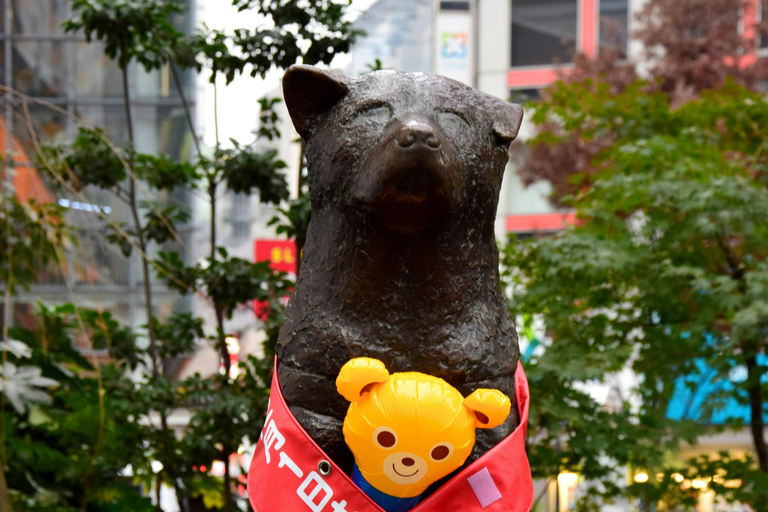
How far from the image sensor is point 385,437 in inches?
55.1

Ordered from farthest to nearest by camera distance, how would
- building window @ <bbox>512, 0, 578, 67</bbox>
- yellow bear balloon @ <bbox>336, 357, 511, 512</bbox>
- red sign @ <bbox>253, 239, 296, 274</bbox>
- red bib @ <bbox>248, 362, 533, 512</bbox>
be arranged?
1. building window @ <bbox>512, 0, 578, 67</bbox>
2. red sign @ <bbox>253, 239, 296, 274</bbox>
3. red bib @ <bbox>248, 362, 533, 512</bbox>
4. yellow bear balloon @ <bbox>336, 357, 511, 512</bbox>

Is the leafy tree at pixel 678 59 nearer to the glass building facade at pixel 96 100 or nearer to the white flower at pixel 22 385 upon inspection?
the glass building facade at pixel 96 100

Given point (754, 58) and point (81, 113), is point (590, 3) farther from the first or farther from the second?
point (81, 113)

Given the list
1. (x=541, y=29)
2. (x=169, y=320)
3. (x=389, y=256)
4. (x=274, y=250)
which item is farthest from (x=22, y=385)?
(x=541, y=29)

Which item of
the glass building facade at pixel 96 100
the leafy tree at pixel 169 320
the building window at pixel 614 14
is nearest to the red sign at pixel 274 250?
the glass building facade at pixel 96 100

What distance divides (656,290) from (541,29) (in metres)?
8.72

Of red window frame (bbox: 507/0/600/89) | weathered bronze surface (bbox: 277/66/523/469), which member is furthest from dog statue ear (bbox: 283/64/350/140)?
red window frame (bbox: 507/0/600/89)

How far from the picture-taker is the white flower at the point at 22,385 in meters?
3.55

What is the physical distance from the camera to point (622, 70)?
299 inches

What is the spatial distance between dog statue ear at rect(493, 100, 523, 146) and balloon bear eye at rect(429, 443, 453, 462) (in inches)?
26.3

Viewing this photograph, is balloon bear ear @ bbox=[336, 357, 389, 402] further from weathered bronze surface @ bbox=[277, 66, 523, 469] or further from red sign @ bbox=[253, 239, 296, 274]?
red sign @ bbox=[253, 239, 296, 274]

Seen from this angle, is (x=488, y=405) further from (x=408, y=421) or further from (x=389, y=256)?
(x=389, y=256)

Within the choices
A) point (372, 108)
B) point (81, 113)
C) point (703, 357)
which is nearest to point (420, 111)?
point (372, 108)

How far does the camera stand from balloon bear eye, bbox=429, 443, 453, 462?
4.58 feet
